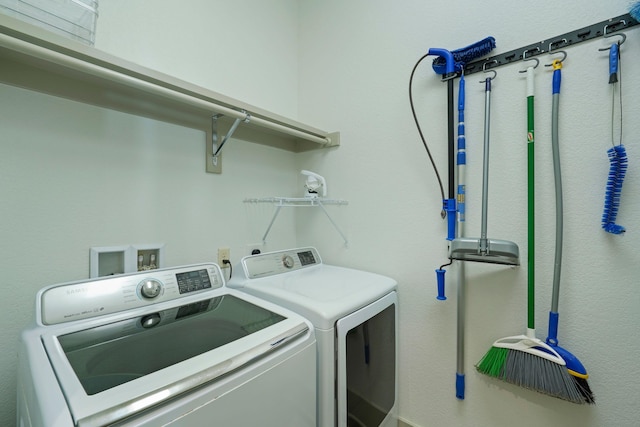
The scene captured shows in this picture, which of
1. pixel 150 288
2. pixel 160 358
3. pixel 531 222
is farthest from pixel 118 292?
pixel 531 222

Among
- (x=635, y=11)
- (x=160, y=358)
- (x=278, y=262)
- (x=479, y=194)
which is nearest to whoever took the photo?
(x=160, y=358)

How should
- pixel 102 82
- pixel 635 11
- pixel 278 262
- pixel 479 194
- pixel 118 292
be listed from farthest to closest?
pixel 278 262 < pixel 479 194 < pixel 102 82 < pixel 118 292 < pixel 635 11

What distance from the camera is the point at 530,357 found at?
976 mm

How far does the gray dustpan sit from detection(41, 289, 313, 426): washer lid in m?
0.72

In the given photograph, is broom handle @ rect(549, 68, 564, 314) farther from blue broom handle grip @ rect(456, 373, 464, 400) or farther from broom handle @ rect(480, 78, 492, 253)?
blue broom handle grip @ rect(456, 373, 464, 400)

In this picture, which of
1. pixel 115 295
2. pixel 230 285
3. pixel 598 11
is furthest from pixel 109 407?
pixel 598 11

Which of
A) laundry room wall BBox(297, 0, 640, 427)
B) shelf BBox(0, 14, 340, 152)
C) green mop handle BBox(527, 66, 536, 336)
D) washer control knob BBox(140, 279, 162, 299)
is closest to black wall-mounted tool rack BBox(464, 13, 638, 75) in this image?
laundry room wall BBox(297, 0, 640, 427)

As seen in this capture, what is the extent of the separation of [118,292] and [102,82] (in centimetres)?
87

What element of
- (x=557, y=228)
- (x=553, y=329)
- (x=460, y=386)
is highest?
(x=557, y=228)

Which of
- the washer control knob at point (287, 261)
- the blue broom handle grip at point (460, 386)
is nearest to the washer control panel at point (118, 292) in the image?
the washer control knob at point (287, 261)

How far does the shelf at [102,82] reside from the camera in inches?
29.8

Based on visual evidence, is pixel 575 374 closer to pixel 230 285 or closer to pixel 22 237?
pixel 230 285

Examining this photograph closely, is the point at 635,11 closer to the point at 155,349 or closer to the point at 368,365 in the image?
the point at 368,365

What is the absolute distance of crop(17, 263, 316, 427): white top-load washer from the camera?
1.70ft
